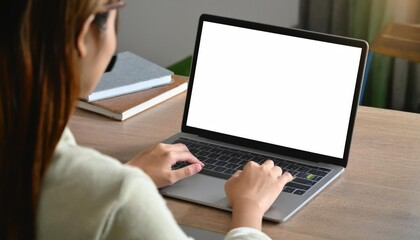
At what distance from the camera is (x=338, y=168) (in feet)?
5.47

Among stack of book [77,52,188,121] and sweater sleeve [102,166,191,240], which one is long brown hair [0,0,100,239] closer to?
sweater sleeve [102,166,191,240]

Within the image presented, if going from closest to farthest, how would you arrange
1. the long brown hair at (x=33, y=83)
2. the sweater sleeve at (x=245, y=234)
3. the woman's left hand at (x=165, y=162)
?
the long brown hair at (x=33, y=83) < the sweater sleeve at (x=245, y=234) < the woman's left hand at (x=165, y=162)

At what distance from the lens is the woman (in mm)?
923

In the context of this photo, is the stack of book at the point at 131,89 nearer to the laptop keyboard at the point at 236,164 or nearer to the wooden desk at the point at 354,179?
the wooden desk at the point at 354,179

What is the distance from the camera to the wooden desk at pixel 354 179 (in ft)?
4.76

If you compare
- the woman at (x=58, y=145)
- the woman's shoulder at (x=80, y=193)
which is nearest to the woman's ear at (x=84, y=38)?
the woman at (x=58, y=145)

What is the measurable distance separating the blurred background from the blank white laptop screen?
1428 millimetres

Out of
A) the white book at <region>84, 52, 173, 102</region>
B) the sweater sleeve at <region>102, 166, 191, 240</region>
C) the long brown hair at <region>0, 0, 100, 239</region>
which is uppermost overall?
the long brown hair at <region>0, 0, 100, 239</region>

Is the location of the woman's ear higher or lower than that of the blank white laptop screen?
higher

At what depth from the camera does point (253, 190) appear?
4.93ft

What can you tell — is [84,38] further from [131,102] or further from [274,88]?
[131,102]

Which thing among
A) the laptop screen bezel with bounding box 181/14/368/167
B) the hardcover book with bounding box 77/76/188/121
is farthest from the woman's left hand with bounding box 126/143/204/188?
the hardcover book with bounding box 77/76/188/121

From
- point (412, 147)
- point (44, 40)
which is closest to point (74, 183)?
point (44, 40)

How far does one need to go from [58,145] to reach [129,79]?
3.35ft
